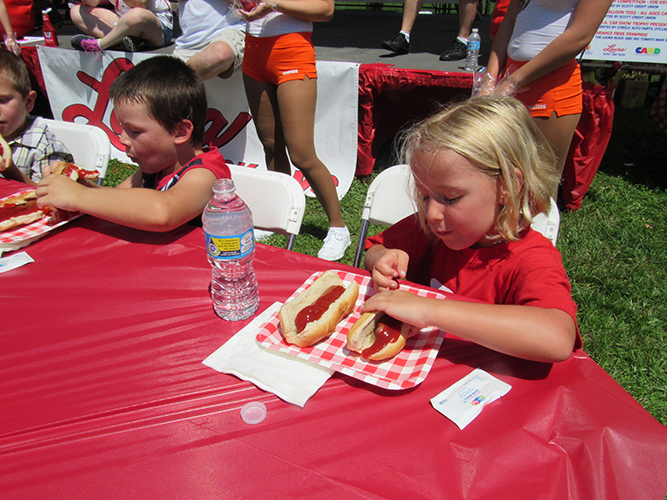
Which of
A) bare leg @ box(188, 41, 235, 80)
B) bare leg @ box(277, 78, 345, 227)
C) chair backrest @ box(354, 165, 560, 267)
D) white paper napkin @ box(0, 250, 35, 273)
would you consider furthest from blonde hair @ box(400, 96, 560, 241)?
bare leg @ box(188, 41, 235, 80)

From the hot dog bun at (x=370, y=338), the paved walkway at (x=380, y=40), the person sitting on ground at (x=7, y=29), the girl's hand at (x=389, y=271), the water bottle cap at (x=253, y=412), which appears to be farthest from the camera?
the person sitting on ground at (x=7, y=29)

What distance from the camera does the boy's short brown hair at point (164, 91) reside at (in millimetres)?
1859

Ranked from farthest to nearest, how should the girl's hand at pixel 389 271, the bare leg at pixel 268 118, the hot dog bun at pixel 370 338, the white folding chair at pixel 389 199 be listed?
the bare leg at pixel 268 118 < the white folding chair at pixel 389 199 < the girl's hand at pixel 389 271 < the hot dog bun at pixel 370 338

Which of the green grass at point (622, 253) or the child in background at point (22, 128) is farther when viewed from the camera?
the child in background at point (22, 128)

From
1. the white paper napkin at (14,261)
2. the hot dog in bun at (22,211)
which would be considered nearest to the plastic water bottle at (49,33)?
the hot dog in bun at (22,211)

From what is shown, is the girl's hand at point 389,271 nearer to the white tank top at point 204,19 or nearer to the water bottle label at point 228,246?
the water bottle label at point 228,246

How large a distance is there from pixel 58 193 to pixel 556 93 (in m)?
2.73

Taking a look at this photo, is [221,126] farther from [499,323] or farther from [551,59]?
[499,323]

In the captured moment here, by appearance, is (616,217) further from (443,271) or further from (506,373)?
(506,373)

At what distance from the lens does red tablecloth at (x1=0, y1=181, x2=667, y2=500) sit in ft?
2.65

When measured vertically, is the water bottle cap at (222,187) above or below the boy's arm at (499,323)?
above

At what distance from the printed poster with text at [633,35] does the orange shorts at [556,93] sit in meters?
2.26

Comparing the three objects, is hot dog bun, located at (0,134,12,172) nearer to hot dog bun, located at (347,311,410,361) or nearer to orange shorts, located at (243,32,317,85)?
orange shorts, located at (243,32,317,85)

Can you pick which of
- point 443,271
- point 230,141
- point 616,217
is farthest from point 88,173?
point 616,217
